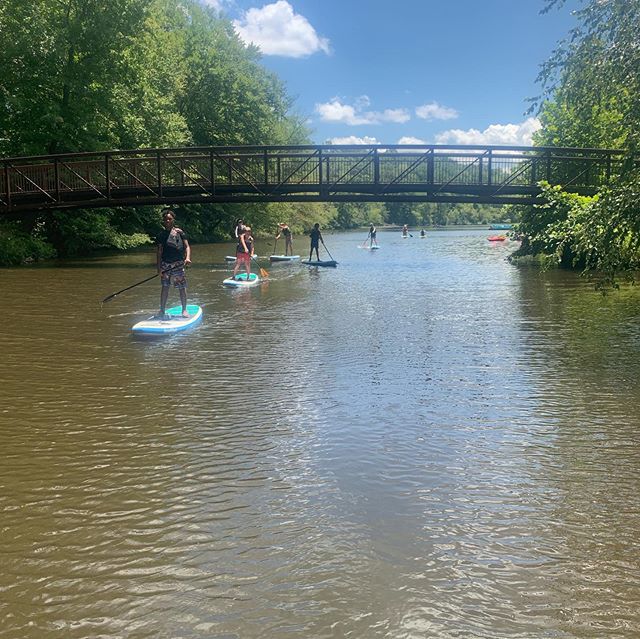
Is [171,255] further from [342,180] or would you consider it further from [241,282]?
[342,180]

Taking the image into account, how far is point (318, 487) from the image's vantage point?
5.46m

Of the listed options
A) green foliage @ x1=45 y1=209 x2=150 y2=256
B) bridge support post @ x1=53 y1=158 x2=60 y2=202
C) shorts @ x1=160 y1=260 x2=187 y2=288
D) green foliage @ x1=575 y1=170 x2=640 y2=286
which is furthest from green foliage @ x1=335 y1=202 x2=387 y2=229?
green foliage @ x1=575 y1=170 x2=640 y2=286

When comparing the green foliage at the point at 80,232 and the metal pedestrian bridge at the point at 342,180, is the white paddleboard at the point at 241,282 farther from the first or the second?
the green foliage at the point at 80,232

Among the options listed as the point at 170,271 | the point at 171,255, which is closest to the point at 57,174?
the point at 171,255

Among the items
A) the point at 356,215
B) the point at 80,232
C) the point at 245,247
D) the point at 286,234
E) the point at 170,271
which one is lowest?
the point at 170,271

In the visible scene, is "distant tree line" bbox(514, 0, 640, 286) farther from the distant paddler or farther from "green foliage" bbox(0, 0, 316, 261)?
"green foliage" bbox(0, 0, 316, 261)

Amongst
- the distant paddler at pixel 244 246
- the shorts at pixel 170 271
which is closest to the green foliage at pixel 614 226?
the shorts at pixel 170 271

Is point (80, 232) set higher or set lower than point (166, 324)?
higher

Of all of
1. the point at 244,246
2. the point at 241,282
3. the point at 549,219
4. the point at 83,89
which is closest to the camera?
the point at 244,246

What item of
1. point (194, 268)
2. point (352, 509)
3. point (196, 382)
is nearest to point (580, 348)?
point (196, 382)

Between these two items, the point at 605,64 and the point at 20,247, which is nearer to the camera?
the point at 605,64

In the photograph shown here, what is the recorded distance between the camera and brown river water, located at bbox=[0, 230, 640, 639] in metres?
3.75

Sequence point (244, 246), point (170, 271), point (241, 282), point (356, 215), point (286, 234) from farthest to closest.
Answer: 1. point (356, 215)
2. point (286, 234)
3. point (241, 282)
4. point (244, 246)
5. point (170, 271)

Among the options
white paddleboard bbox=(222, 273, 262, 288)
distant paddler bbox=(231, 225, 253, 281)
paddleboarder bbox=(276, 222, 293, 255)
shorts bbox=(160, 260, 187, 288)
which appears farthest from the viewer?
paddleboarder bbox=(276, 222, 293, 255)
